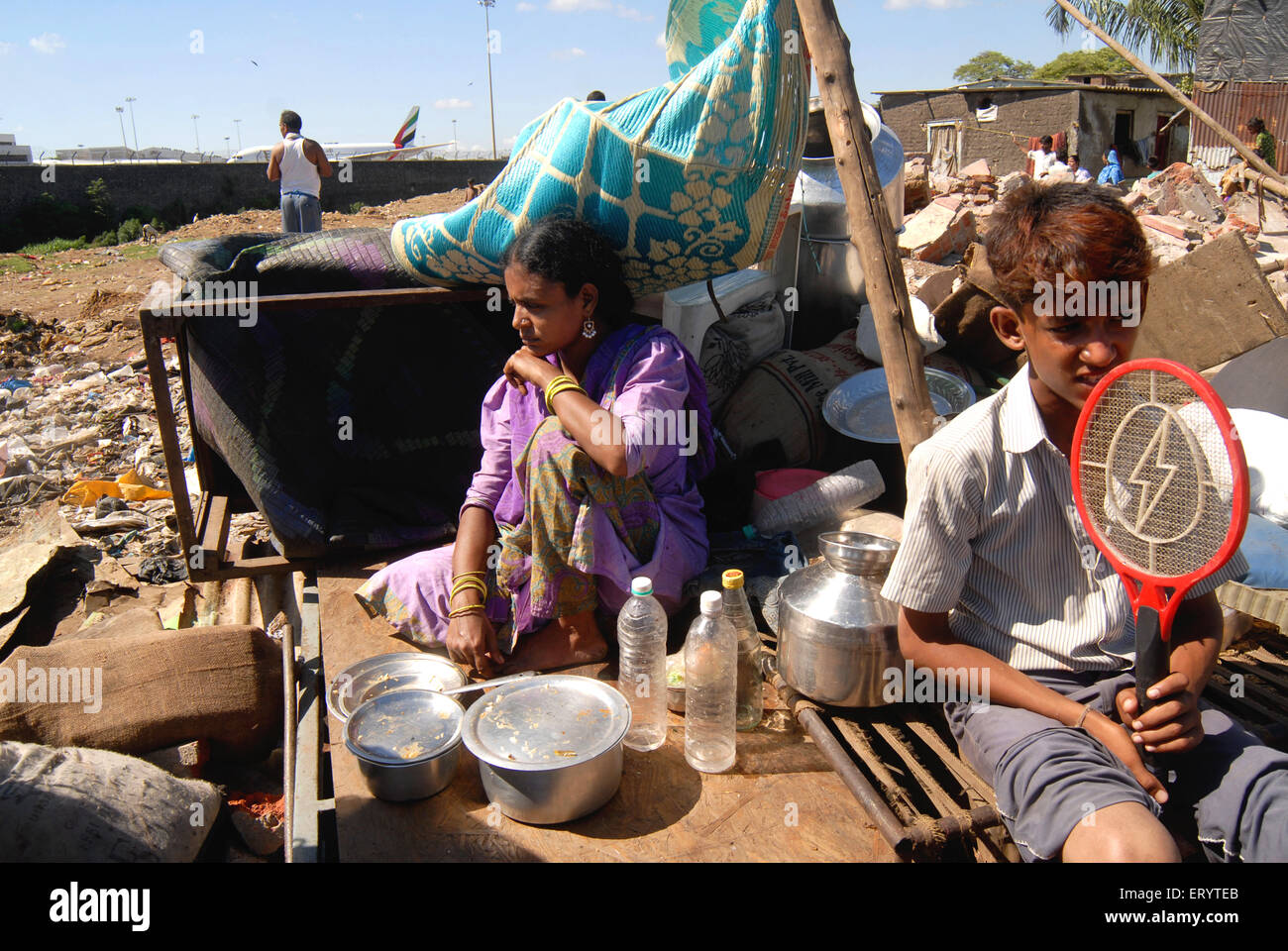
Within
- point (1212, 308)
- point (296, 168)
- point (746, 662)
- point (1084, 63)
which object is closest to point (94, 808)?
point (746, 662)

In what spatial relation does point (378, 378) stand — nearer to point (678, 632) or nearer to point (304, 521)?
point (304, 521)

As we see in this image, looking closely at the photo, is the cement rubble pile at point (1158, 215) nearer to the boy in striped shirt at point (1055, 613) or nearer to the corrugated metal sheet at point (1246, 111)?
the boy in striped shirt at point (1055, 613)

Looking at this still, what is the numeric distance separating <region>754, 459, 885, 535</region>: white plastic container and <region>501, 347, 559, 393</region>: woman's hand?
1.02m

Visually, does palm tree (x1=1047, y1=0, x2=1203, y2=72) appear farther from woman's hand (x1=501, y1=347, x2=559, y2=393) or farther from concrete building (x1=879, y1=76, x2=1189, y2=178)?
woman's hand (x1=501, y1=347, x2=559, y2=393)

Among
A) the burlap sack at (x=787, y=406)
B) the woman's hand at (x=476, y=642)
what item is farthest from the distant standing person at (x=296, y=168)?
the woman's hand at (x=476, y=642)

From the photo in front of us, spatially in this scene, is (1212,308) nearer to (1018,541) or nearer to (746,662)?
(1018,541)

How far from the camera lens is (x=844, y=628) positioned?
2160 millimetres

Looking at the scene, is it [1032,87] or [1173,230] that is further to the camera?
[1032,87]

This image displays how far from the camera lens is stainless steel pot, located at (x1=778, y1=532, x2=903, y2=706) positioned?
2172 mm

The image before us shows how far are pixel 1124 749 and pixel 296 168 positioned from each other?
834 centimetres

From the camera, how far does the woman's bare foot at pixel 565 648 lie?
2.59 m

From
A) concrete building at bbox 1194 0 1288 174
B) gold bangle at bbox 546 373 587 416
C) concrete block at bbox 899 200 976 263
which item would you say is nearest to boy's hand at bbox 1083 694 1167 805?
gold bangle at bbox 546 373 587 416

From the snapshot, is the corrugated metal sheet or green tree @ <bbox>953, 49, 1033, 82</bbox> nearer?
the corrugated metal sheet

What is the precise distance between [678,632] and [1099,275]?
1.66m
